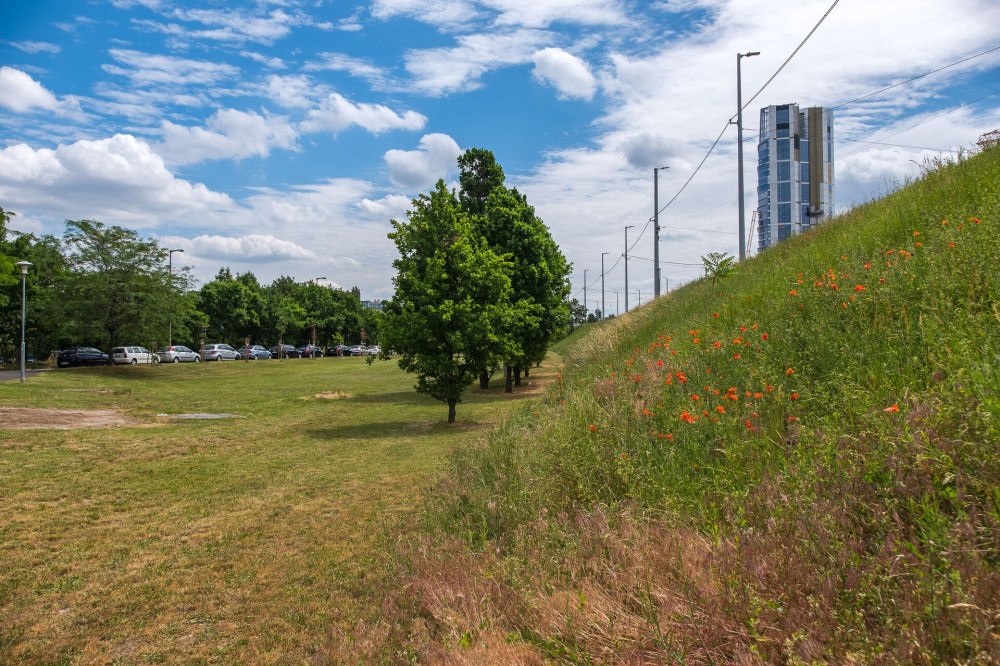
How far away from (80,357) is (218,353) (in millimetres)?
14830

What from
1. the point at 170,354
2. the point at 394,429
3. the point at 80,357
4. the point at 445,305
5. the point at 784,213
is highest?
the point at 784,213

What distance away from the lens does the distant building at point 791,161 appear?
21.2 m

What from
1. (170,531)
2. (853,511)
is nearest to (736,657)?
(853,511)

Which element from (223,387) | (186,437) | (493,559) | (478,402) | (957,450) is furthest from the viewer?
(223,387)

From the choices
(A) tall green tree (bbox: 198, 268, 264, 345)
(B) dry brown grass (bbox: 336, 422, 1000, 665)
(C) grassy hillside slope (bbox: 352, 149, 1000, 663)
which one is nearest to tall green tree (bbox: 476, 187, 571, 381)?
(C) grassy hillside slope (bbox: 352, 149, 1000, 663)

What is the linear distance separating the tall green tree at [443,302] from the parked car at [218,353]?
48.1 metres

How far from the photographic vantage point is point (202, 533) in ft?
23.8

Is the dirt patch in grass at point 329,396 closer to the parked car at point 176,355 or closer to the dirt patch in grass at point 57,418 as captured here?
the dirt patch in grass at point 57,418

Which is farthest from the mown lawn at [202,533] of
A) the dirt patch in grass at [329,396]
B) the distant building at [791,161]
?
the distant building at [791,161]

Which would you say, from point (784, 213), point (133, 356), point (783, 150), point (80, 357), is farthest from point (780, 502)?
point (133, 356)

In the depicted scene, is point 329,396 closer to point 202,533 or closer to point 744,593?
point 202,533

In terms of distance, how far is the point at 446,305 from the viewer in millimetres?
15836

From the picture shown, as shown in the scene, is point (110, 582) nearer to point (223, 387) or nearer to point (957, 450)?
point (957, 450)

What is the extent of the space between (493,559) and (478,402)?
1835 cm
